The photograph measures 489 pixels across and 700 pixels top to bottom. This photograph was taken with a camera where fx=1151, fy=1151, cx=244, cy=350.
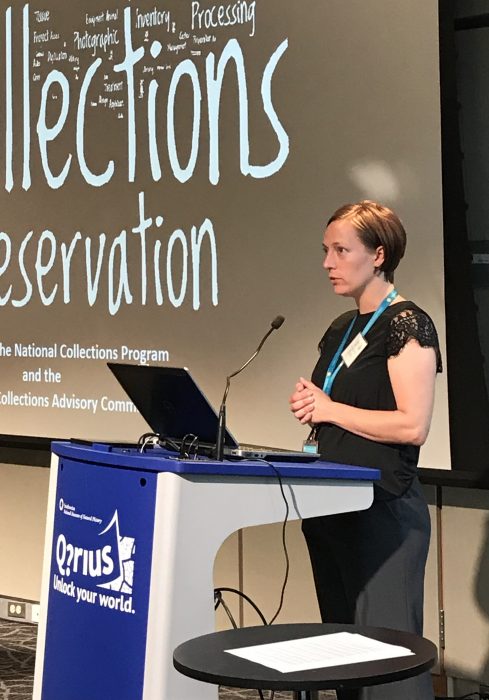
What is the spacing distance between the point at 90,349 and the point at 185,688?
2.68 meters

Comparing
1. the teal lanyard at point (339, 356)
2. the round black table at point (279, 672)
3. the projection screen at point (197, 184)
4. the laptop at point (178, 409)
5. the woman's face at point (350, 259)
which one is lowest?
the round black table at point (279, 672)

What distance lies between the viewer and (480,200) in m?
3.77

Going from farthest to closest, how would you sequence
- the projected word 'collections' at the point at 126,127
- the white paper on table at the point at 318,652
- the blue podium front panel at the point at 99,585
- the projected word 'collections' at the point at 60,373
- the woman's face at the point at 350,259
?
the projected word 'collections' at the point at 60,373 < the projected word 'collections' at the point at 126,127 < the woman's face at the point at 350,259 < the blue podium front panel at the point at 99,585 < the white paper on table at the point at 318,652

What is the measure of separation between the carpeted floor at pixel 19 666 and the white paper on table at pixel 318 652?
6.99ft

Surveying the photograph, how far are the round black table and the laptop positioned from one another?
470mm

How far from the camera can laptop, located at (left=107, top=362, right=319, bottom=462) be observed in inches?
91.9

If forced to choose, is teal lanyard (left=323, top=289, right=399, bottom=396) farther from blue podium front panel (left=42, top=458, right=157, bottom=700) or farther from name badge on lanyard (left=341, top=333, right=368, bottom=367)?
blue podium front panel (left=42, top=458, right=157, bottom=700)

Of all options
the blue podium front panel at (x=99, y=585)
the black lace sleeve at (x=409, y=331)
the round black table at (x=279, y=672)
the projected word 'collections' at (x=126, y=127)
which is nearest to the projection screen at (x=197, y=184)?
the projected word 'collections' at (x=126, y=127)

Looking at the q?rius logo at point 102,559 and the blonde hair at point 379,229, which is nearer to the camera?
the q?rius logo at point 102,559

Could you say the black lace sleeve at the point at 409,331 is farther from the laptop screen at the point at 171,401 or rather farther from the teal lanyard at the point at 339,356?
the laptop screen at the point at 171,401

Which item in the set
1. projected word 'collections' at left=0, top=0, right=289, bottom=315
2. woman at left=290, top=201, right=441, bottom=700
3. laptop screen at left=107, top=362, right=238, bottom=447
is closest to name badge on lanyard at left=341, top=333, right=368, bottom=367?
woman at left=290, top=201, right=441, bottom=700

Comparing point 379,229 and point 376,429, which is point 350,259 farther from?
point 376,429

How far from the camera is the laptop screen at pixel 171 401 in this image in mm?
2324

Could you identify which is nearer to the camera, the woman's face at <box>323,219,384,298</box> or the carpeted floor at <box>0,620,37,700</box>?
the woman's face at <box>323,219,384,298</box>
